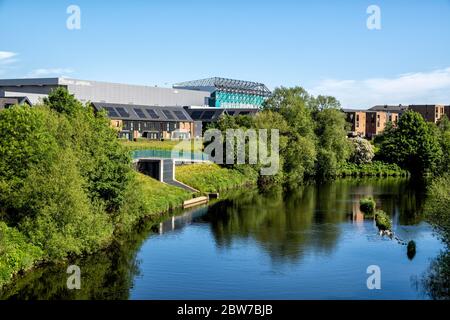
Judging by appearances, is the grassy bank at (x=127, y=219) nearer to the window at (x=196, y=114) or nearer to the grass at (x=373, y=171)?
the grass at (x=373, y=171)

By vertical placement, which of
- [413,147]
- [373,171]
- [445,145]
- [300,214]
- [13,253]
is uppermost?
[445,145]

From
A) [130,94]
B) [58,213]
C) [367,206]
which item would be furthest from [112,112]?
[58,213]

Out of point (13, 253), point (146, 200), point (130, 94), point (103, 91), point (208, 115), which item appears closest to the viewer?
point (13, 253)

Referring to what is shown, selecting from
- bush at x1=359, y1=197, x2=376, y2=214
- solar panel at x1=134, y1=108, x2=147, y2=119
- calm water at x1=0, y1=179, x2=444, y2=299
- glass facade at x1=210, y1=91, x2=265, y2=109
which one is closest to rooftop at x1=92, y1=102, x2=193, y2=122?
solar panel at x1=134, y1=108, x2=147, y2=119

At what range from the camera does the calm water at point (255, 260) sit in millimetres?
24844

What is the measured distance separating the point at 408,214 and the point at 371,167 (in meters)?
33.9

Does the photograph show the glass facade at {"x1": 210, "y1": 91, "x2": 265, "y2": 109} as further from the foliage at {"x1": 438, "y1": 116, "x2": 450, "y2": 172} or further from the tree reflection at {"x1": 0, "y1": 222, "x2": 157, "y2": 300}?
the tree reflection at {"x1": 0, "y1": 222, "x2": 157, "y2": 300}

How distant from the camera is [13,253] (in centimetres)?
2598

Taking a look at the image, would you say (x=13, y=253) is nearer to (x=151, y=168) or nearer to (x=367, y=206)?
(x=151, y=168)

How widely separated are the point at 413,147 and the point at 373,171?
5.89m

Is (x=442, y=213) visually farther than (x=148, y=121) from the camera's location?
No

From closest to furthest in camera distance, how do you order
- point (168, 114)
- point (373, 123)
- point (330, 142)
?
point (330, 142)
point (168, 114)
point (373, 123)

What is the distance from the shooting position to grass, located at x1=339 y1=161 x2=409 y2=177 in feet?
247

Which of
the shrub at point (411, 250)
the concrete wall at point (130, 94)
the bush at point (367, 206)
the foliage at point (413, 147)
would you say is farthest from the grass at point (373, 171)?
the shrub at point (411, 250)
